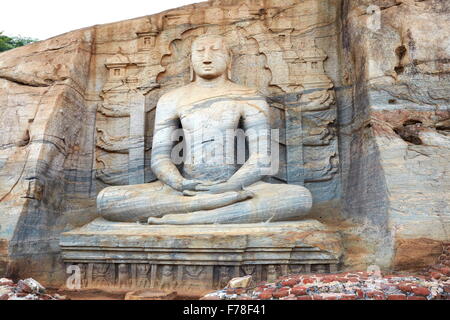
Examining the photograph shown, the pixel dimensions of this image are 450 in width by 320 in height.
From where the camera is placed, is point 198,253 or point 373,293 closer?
point 373,293

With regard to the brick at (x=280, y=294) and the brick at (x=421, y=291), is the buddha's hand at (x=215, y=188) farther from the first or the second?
the brick at (x=421, y=291)

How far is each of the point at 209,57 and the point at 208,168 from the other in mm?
1516

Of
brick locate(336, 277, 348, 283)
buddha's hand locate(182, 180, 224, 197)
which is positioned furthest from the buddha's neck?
brick locate(336, 277, 348, 283)

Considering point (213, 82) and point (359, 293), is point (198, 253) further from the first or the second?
point (213, 82)

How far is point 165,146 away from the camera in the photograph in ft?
17.8

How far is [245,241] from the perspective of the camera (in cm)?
408

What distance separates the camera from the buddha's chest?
542 centimetres

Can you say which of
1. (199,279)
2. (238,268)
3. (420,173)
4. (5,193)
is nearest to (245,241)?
(238,268)

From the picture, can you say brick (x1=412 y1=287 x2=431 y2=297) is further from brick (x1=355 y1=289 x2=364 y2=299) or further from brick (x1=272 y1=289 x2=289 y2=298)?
brick (x1=272 y1=289 x2=289 y2=298)

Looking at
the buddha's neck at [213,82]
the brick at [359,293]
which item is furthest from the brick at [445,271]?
the buddha's neck at [213,82]

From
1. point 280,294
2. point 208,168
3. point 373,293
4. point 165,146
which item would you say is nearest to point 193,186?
point 208,168

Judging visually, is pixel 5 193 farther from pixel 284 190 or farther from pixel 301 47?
pixel 301 47

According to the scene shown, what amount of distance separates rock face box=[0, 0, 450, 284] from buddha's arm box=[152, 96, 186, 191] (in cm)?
57
